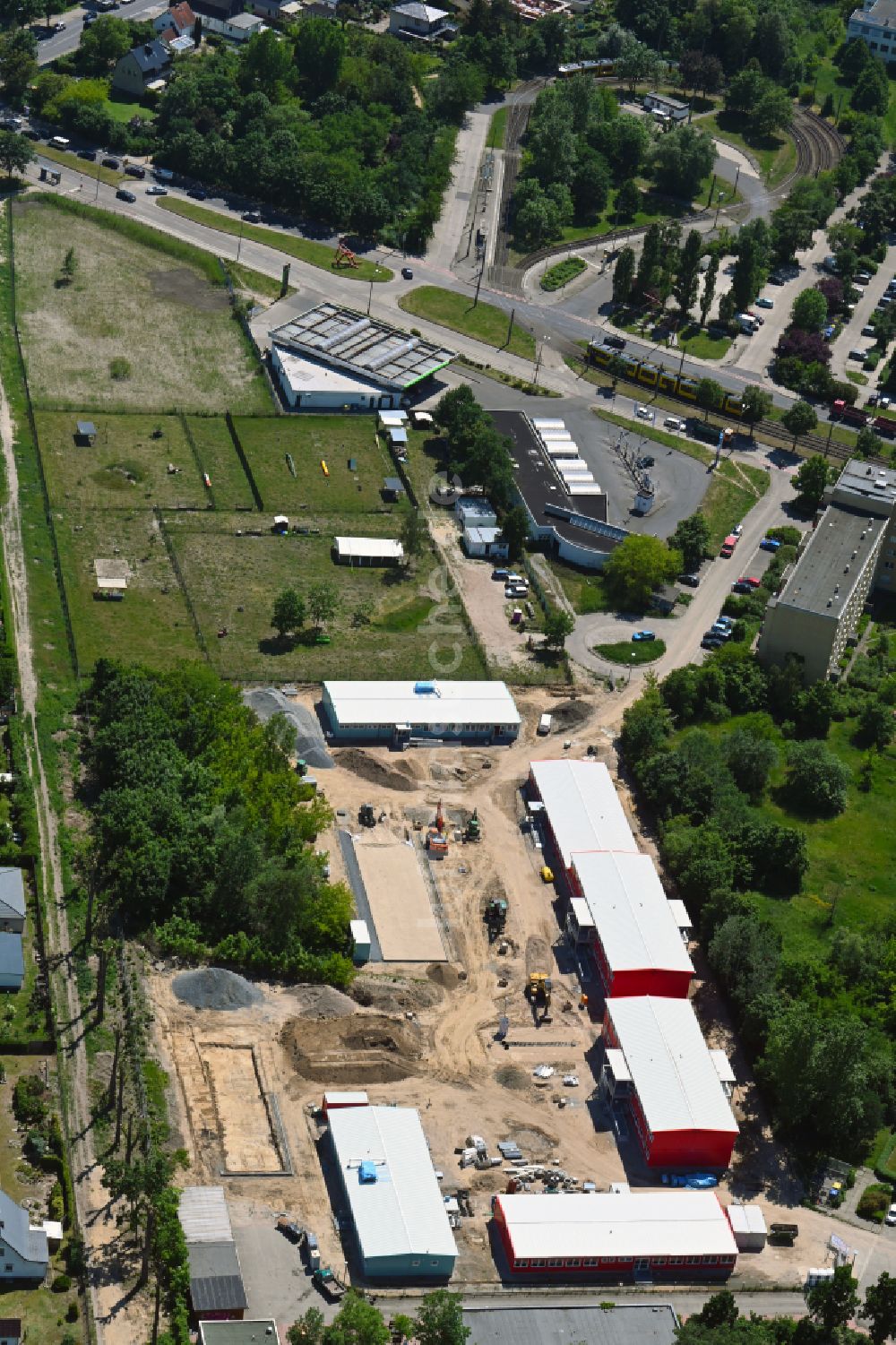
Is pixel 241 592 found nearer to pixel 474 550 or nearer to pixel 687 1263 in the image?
pixel 474 550

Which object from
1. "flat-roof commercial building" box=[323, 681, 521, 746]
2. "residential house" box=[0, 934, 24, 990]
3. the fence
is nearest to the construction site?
"flat-roof commercial building" box=[323, 681, 521, 746]

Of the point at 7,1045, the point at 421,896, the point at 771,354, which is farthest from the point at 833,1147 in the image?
the point at 771,354

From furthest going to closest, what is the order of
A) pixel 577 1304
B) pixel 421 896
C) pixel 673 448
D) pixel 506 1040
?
pixel 673 448 → pixel 421 896 → pixel 506 1040 → pixel 577 1304

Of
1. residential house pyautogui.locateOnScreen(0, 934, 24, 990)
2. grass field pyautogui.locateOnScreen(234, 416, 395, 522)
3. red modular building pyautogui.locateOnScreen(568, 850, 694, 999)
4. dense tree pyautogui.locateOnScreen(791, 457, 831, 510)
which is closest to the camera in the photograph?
residential house pyautogui.locateOnScreen(0, 934, 24, 990)

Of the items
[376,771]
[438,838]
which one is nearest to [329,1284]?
[438,838]

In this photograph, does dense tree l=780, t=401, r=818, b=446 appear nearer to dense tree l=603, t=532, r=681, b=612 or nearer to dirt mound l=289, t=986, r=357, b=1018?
dense tree l=603, t=532, r=681, b=612

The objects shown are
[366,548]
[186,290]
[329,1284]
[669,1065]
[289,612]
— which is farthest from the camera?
[186,290]

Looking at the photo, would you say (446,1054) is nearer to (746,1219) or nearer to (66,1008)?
(746,1219)
